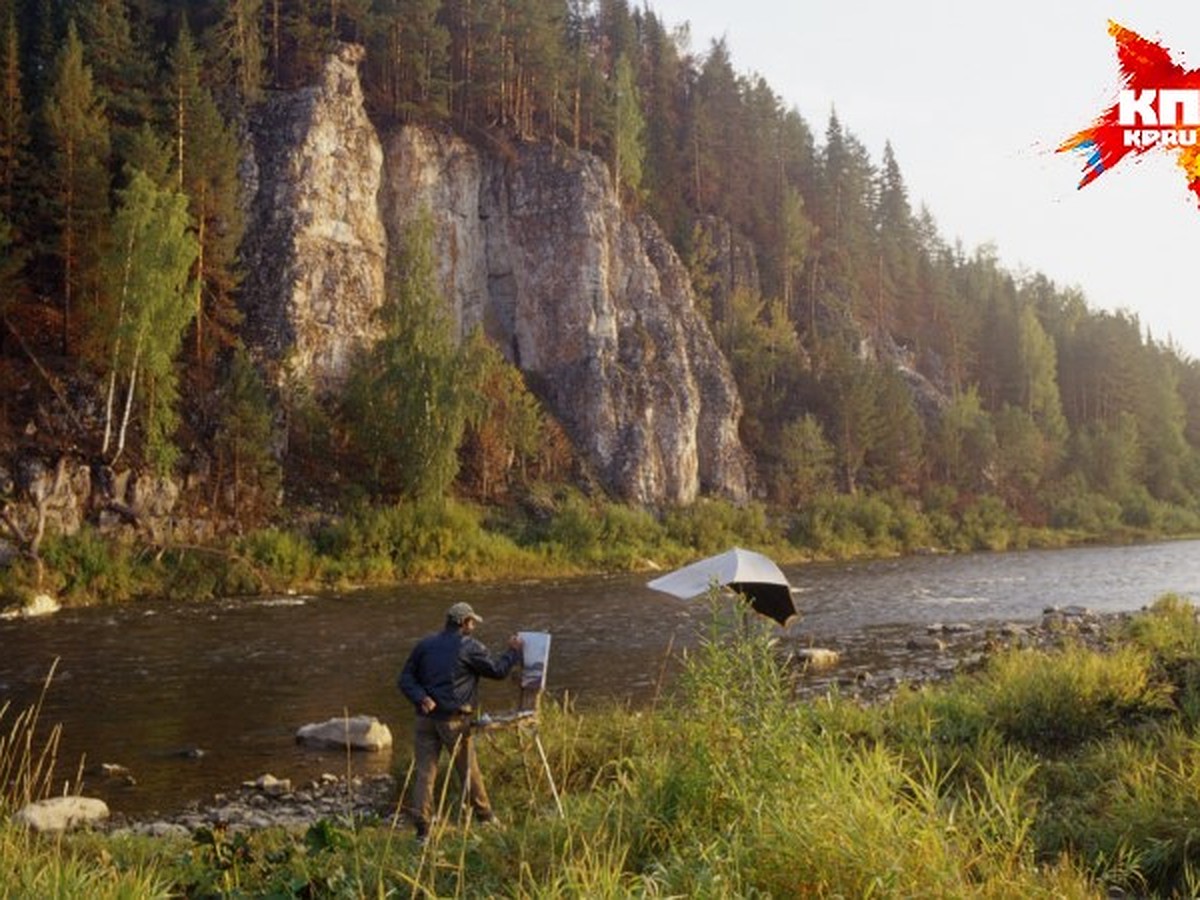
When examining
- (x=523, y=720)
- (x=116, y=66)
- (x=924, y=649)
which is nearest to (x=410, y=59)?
(x=116, y=66)

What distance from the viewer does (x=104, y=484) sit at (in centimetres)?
3547

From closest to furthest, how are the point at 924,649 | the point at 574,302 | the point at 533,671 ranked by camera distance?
the point at 533,671 < the point at 924,649 < the point at 574,302

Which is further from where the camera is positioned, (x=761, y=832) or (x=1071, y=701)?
(x=1071, y=701)

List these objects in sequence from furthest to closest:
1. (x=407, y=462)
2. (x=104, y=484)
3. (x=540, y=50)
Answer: (x=540, y=50) → (x=407, y=462) → (x=104, y=484)

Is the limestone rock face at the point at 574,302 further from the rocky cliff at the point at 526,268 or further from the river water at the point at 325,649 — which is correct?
the river water at the point at 325,649

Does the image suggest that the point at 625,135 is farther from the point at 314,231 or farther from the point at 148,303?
the point at 148,303

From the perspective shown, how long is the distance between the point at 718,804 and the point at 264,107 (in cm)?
5203

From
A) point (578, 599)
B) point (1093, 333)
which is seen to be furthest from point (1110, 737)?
point (1093, 333)

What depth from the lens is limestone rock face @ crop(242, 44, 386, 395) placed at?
4722cm

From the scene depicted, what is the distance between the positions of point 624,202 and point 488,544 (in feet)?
116

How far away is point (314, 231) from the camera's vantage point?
49281mm

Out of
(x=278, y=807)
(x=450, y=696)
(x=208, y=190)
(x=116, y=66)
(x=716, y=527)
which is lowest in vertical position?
(x=278, y=807)

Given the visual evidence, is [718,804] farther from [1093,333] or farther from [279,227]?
[1093,333]

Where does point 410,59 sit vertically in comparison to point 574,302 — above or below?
above
